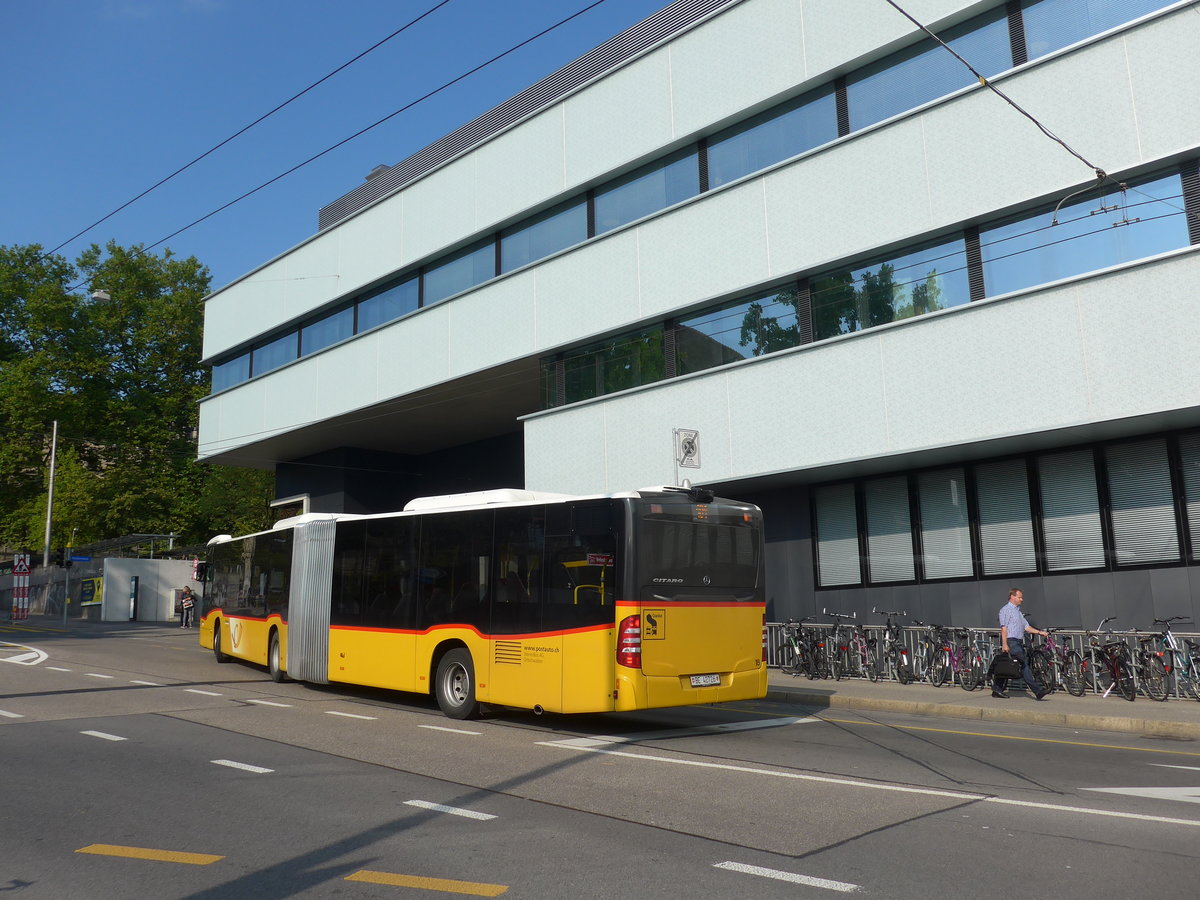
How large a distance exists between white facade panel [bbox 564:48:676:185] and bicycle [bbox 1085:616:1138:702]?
1367 centimetres

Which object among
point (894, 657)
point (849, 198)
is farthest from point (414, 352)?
point (894, 657)

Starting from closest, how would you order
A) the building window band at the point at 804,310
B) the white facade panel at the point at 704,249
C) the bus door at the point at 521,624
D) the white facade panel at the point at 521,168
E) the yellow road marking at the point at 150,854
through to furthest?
the yellow road marking at the point at 150,854 → the bus door at the point at 521,624 → the building window band at the point at 804,310 → the white facade panel at the point at 704,249 → the white facade panel at the point at 521,168

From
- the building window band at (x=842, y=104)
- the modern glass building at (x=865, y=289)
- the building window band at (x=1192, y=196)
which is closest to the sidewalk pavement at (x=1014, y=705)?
the modern glass building at (x=865, y=289)

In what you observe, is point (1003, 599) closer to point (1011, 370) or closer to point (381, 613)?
point (1011, 370)

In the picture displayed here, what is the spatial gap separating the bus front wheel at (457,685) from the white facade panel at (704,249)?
1078cm

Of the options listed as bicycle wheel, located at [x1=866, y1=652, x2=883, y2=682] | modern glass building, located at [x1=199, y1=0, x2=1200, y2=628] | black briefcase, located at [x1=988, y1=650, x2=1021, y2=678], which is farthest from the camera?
bicycle wheel, located at [x1=866, y1=652, x2=883, y2=682]

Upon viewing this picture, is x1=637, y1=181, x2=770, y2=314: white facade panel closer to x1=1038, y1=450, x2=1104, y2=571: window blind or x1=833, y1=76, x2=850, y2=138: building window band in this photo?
x1=833, y1=76, x2=850, y2=138: building window band

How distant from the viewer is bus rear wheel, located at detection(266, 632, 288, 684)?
1781 cm

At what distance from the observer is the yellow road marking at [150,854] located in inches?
231

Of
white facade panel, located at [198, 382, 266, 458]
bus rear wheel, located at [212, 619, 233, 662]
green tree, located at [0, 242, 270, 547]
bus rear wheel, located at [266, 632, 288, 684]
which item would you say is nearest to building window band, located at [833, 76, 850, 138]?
bus rear wheel, located at [266, 632, 288, 684]

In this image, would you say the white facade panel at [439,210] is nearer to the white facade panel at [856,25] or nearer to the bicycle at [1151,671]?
the white facade panel at [856,25]

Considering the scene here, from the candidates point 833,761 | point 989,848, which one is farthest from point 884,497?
point 989,848

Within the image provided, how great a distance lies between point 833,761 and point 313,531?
10.3 m

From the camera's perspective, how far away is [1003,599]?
58.3 ft
